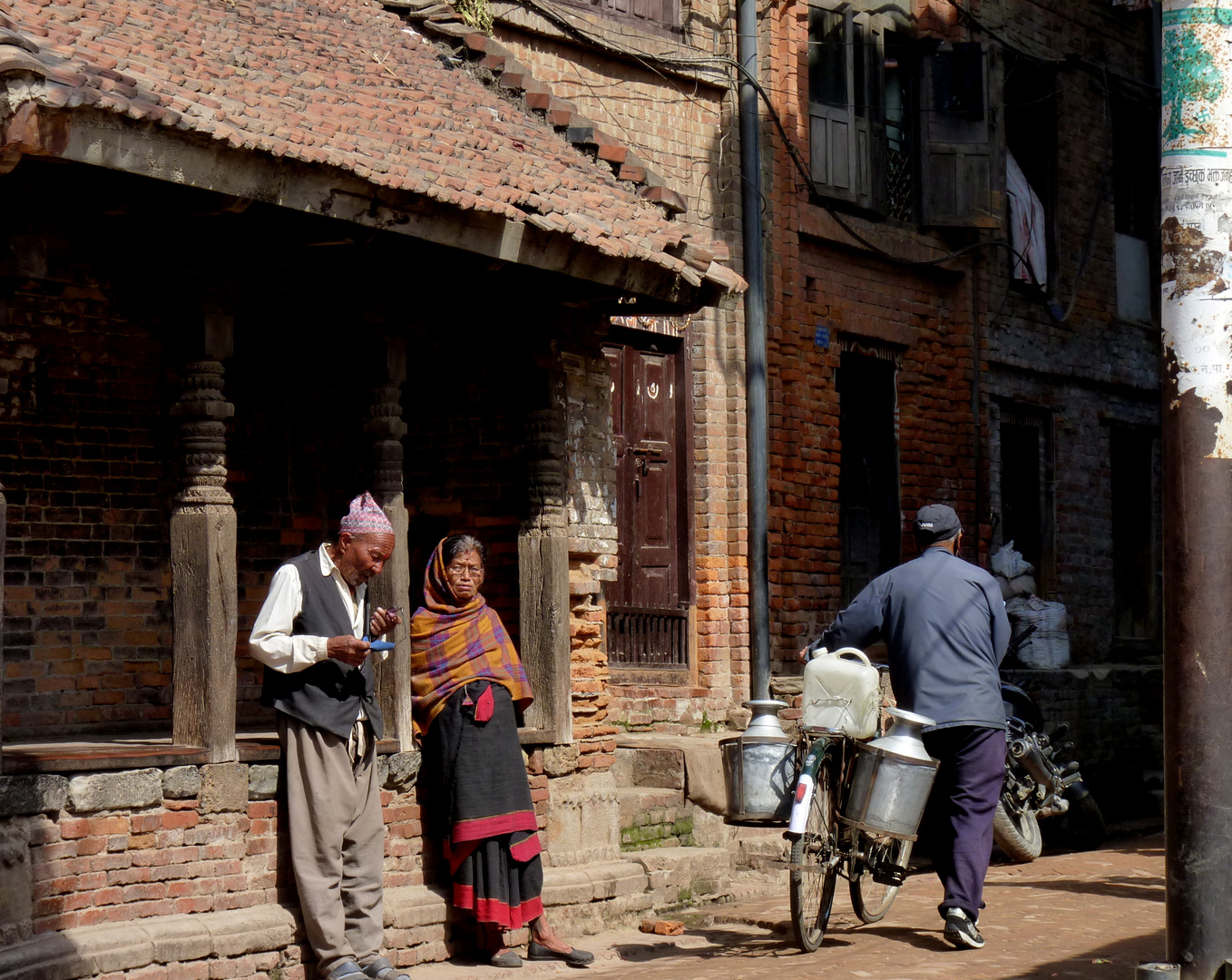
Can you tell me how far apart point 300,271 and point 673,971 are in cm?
342

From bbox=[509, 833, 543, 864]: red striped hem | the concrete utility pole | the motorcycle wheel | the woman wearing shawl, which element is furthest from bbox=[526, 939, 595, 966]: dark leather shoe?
the motorcycle wheel

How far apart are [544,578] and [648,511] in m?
3.58

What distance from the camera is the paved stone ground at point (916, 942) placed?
693 cm

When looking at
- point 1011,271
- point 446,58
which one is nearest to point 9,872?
point 446,58

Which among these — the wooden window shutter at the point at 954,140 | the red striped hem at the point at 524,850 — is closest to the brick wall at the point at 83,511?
the red striped hem at the point at 524,850

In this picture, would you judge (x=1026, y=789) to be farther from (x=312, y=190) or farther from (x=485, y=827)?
(x=312, y=190)

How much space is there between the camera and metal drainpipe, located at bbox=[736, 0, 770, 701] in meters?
12.4

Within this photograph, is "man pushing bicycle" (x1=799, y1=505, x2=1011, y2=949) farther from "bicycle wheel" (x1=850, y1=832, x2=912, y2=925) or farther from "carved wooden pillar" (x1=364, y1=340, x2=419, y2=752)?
"carved wooden pillar" (x1=364, y1=340, x2=419, y2=752)

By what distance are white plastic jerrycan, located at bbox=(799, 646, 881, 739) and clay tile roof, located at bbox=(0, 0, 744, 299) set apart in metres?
2.16

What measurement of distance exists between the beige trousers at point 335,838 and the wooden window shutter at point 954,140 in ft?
30.0

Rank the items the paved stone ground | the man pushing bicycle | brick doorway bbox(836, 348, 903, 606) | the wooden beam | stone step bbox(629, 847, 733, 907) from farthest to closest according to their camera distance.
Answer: brick doorway bbox(836, 348, 903, 606)
stone step bbox(629, 847, 733, 907)
the man pushing bicycle
the paved stone ground
the wooden beam

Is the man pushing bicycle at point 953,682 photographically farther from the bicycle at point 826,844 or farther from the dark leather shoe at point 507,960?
the dark leather shoe at point 507,960

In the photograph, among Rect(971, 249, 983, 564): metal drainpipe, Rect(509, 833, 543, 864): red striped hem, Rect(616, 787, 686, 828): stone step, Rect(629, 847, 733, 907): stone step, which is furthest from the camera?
Rect(971, 249, 983, 564): metal drainpipe

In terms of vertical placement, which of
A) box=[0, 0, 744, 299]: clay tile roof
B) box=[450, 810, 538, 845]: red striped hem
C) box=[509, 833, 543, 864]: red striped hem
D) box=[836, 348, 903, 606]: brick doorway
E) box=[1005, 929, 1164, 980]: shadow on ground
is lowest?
box=[1005, 929, 1164, 980]: shadow on ground
